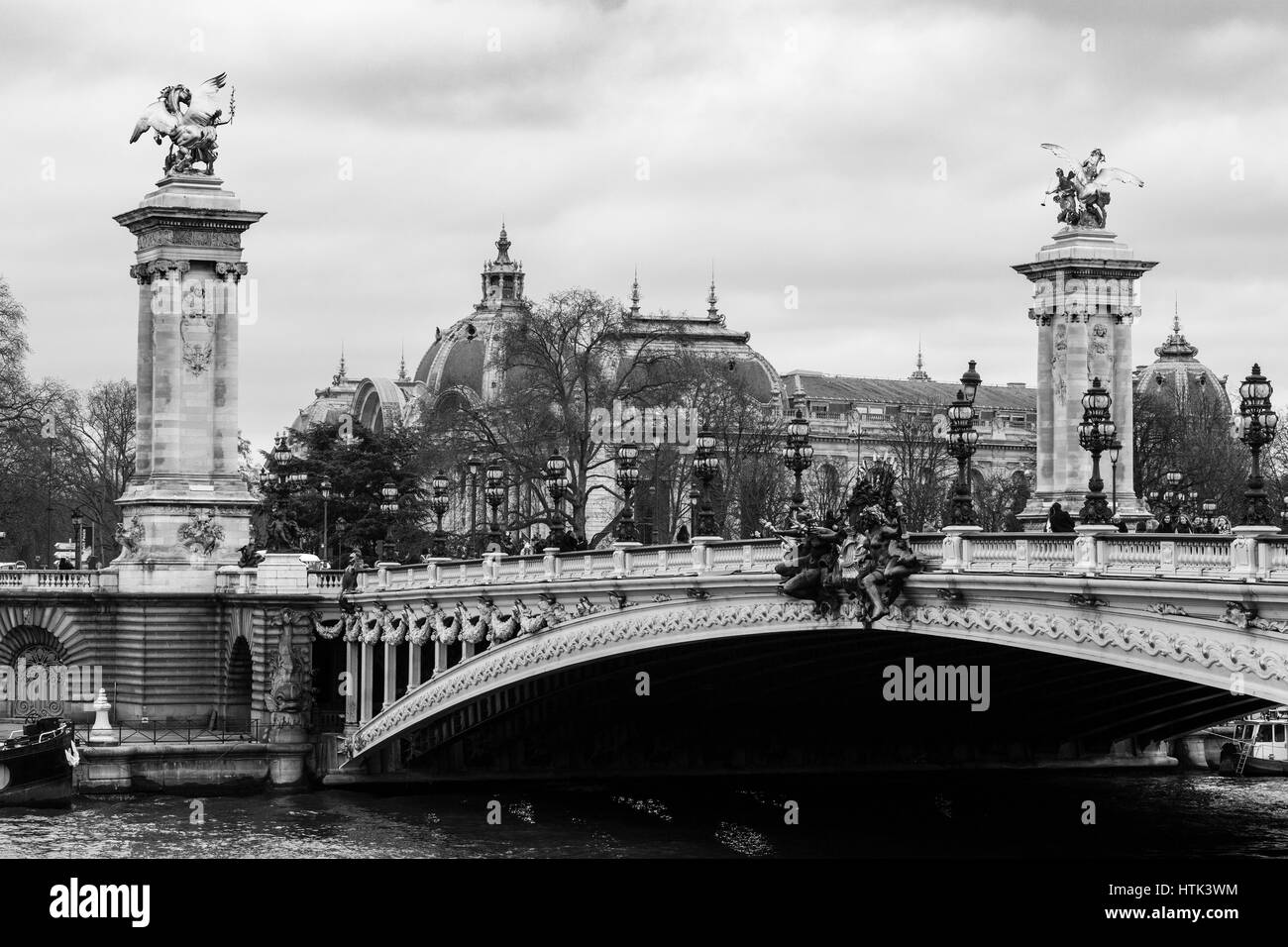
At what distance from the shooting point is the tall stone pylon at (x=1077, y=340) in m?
64.0

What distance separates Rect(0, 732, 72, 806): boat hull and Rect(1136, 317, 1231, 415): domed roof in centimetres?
4808

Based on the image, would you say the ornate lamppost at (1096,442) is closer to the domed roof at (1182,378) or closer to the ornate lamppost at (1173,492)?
the ornate lamppost at (1173,492)

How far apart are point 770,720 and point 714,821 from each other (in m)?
5.06

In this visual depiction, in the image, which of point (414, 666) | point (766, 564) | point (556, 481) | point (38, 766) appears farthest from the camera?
point (556, 481)

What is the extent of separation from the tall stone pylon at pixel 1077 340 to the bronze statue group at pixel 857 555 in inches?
848

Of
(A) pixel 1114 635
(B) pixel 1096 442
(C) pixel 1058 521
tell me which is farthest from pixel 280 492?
(A) pixel 1114 635

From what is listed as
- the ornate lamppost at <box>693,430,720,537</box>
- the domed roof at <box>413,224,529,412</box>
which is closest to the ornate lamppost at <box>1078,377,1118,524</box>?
the ornate lamppost at <box>693,430,720,537</box>

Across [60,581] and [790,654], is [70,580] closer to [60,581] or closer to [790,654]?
[60,581]

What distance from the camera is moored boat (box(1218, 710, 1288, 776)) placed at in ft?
210

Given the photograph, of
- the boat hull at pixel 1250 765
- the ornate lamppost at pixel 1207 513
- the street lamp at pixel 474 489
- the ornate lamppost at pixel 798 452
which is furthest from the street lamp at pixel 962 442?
the street lamp at pixel 474 489

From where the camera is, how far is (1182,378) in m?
104
